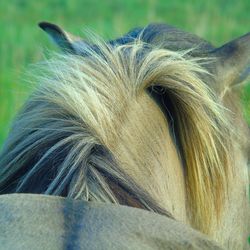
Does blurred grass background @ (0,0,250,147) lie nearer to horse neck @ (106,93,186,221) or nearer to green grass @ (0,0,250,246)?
green grass @ (0,0,250,246)

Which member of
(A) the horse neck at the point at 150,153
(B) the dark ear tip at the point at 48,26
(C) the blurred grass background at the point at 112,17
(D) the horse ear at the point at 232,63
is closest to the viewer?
(A) the horse neck at the point at 150,153

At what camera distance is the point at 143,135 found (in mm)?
2342

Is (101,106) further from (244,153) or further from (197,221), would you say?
(244,153)

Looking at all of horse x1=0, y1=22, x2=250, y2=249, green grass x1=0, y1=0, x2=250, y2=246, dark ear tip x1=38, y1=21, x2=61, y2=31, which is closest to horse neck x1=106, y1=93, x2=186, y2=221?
horse x1=0, y1=22, x2=250, y2=249

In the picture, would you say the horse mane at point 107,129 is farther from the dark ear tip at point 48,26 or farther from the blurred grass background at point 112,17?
the blurred grass background at point 112,17

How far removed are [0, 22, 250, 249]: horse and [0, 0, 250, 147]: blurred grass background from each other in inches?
305

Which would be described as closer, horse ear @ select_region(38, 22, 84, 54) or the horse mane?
the horse mane

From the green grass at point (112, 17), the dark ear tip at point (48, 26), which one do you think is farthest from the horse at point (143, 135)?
the green grass at point (112, 17)

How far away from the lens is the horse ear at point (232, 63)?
273 cm

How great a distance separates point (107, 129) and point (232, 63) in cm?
68

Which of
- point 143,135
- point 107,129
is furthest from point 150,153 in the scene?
point 107,129

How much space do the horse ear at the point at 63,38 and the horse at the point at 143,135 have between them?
12mm

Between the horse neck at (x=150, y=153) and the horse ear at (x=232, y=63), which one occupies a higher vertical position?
the horse ear at (x=232, y=63)

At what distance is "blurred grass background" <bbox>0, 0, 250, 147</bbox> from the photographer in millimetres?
12023
